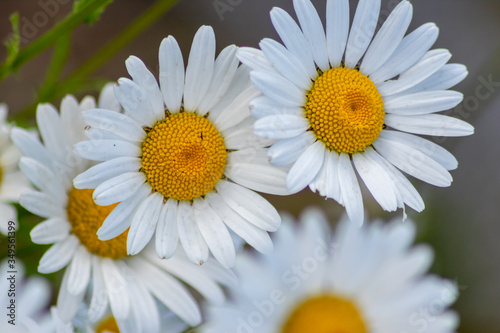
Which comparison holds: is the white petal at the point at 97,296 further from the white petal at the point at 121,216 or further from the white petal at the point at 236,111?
the white petal at the point at 236,111

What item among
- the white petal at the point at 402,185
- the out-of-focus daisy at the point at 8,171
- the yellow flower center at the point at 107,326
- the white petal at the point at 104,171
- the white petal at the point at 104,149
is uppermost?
the out-of-focus daisy at the point at 8,171

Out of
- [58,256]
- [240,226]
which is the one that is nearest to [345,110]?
[240,226]

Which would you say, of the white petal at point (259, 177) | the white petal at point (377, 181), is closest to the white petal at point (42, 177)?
the white petal at point (259, 177)

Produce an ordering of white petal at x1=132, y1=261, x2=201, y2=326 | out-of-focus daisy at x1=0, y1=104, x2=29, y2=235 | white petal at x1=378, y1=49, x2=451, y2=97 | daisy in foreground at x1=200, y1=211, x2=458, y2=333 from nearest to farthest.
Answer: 1. white petal at x1=378, y1=49, x2=451, y2=97
2. white petal at x1=132, y1=261, x2=201, y2=326
3. out-of-focus daisy at x1=0, y1=104, x2=29, y2=235
4. daisy in foreground at x1=200, y1=211, x2=458, y2=333

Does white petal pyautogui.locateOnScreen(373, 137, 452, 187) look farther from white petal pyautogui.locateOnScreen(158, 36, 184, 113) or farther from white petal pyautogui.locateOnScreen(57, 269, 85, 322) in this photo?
white petal pyautogui.locateOnScreen(57, 269, 85, 322)

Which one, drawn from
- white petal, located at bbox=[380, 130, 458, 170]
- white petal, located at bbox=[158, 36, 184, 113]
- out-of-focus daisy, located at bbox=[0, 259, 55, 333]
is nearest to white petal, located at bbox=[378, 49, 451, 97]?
white petal, located at bbox=[380, 130, 458, 170]

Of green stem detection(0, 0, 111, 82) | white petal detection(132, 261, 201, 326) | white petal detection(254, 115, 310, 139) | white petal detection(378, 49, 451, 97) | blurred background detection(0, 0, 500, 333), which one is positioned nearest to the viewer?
white petal detection(254, 115, 310, 139)

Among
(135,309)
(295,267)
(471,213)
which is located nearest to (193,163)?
(135,309)
